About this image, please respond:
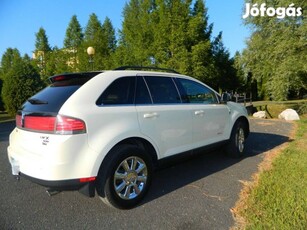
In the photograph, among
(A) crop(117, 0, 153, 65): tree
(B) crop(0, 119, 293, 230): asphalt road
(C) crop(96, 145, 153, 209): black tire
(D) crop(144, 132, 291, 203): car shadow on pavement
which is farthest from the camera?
(A) crop(117, 0, 153, 65): tree

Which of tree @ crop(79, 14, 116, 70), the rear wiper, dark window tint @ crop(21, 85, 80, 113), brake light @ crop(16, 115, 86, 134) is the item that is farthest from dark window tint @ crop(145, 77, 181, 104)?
tree @ crop(79, 14, 116, 70)

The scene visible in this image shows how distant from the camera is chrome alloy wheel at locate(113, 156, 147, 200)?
3281mm

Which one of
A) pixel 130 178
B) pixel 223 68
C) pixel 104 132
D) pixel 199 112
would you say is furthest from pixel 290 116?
pixel 223 68

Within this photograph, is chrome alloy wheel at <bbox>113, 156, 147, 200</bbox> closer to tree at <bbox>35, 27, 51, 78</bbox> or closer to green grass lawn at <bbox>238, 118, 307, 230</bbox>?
green grass lawn at <bbox>238, 118, 307, 230</bbox>

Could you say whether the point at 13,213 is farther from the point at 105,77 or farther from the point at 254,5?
the point at 254,5

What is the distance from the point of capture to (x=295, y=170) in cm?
459

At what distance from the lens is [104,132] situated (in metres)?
3.09

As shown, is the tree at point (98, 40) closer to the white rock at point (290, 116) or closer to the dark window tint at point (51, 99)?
the white rock at point (290, 116)

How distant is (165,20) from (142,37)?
3.60 meters

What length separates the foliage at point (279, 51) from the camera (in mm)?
13461

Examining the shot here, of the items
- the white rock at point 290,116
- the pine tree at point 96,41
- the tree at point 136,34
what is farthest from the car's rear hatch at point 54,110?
the pine tree at point 96,41

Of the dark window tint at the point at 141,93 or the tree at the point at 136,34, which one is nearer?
the dark window tint at the point at 141,93

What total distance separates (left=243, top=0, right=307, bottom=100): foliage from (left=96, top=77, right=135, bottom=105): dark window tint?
484 inches

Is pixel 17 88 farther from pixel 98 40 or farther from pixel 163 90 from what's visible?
pixel 98 40
